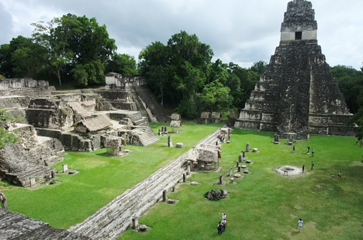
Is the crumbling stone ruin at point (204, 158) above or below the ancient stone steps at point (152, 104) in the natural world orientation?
below

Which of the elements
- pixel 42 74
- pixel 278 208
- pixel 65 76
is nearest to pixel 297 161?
pixel 278 208

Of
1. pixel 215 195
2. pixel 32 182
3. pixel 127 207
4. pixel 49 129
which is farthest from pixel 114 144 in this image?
pixel 215 195

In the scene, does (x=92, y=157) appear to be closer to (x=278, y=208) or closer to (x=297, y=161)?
(x=278, y=208)

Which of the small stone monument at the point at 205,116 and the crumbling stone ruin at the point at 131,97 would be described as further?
the small stone monument at the point at 205,116

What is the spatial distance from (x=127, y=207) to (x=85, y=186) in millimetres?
2710

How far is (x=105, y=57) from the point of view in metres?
37.7

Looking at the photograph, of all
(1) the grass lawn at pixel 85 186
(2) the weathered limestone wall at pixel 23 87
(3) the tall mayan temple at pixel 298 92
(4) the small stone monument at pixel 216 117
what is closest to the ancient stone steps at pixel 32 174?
(1) the grass lawn at pixel 85 186

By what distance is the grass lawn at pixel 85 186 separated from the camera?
32.1ft

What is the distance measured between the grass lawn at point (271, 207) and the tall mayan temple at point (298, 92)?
8768 mm

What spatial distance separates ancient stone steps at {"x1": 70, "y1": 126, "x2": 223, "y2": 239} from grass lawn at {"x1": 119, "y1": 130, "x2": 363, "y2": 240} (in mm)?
524

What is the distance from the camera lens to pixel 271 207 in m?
10.6

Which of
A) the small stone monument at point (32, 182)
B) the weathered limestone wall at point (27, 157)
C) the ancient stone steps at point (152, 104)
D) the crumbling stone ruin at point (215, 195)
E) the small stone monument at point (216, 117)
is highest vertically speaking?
the ancient stone steps at point (152, 104)

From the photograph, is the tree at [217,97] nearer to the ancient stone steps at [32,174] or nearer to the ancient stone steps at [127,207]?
the ancient stone steps at [127,207]

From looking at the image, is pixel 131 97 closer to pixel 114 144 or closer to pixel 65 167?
pixel 114 144
